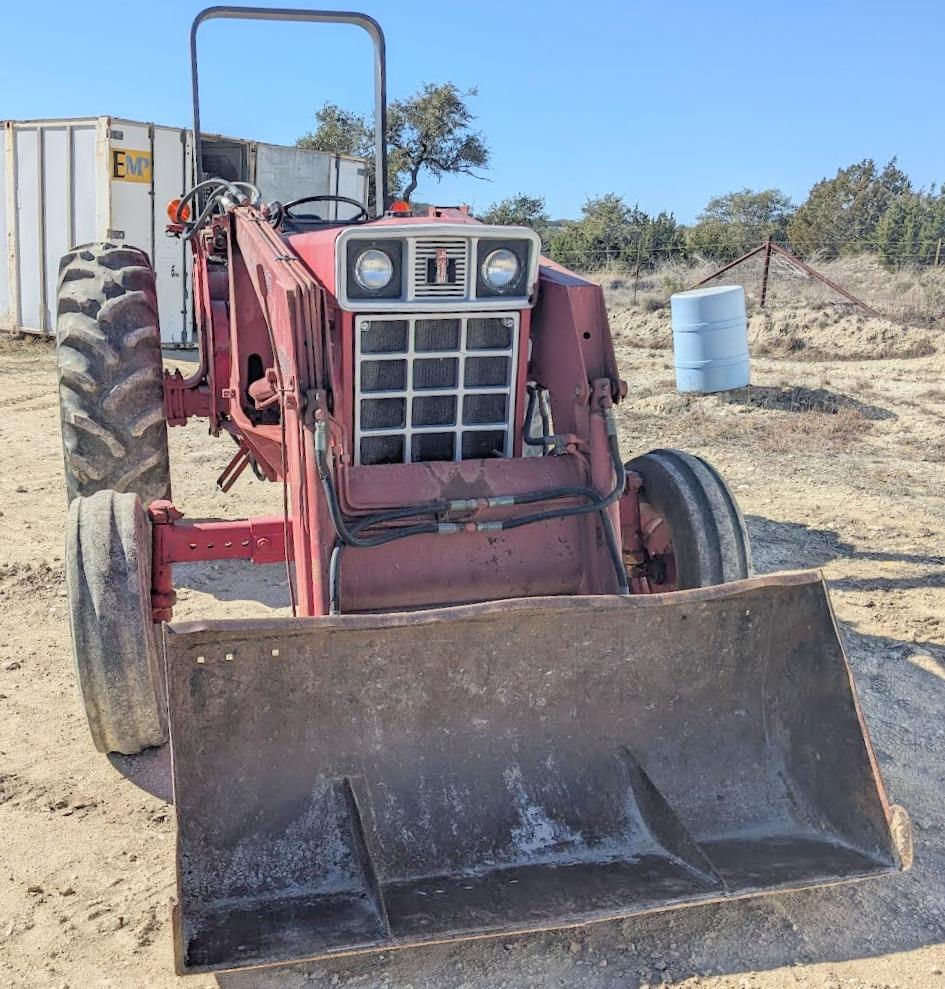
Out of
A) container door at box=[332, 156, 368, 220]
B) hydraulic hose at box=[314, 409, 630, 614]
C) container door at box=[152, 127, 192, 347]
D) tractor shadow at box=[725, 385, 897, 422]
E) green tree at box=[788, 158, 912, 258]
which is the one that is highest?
green tree at box=[788, 158, 912, 258]

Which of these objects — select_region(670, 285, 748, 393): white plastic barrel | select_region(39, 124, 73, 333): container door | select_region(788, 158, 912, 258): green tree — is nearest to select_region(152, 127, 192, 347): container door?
select_region(39, 124, 73, 333): container door

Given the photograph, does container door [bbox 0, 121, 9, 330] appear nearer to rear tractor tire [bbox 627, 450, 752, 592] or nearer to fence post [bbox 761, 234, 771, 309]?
fence post [bbox 761, 234, 771, 309]

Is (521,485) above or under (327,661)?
above

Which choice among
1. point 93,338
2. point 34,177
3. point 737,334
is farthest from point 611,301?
point 93,338

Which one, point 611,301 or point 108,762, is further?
point 611,301

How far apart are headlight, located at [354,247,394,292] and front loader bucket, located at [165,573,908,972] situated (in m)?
1.34

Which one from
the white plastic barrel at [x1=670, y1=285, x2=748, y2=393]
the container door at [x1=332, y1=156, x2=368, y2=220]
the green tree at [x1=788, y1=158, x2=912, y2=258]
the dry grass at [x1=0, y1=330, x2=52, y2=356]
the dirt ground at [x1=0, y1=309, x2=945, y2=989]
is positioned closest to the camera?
the dirt ground at [x1=0, y1=309, x2=945, y2=989]

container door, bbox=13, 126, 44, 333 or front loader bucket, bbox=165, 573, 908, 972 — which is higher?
container door, bbox=13, 126, 44, 333

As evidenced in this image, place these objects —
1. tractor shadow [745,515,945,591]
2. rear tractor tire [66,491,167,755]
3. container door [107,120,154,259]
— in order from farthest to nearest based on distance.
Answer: container door [107,120,154,259] < tractor shadow [745,515,945,591] < rear tractor tire [66,491,167,755]

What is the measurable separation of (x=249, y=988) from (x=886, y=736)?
2896 millimetres

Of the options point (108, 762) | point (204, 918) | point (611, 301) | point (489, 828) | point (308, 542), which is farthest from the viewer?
point (611, 301)

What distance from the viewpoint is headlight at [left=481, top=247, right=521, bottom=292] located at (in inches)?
151

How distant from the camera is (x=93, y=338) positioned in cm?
502

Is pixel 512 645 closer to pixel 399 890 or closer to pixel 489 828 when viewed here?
pixel 489 828
